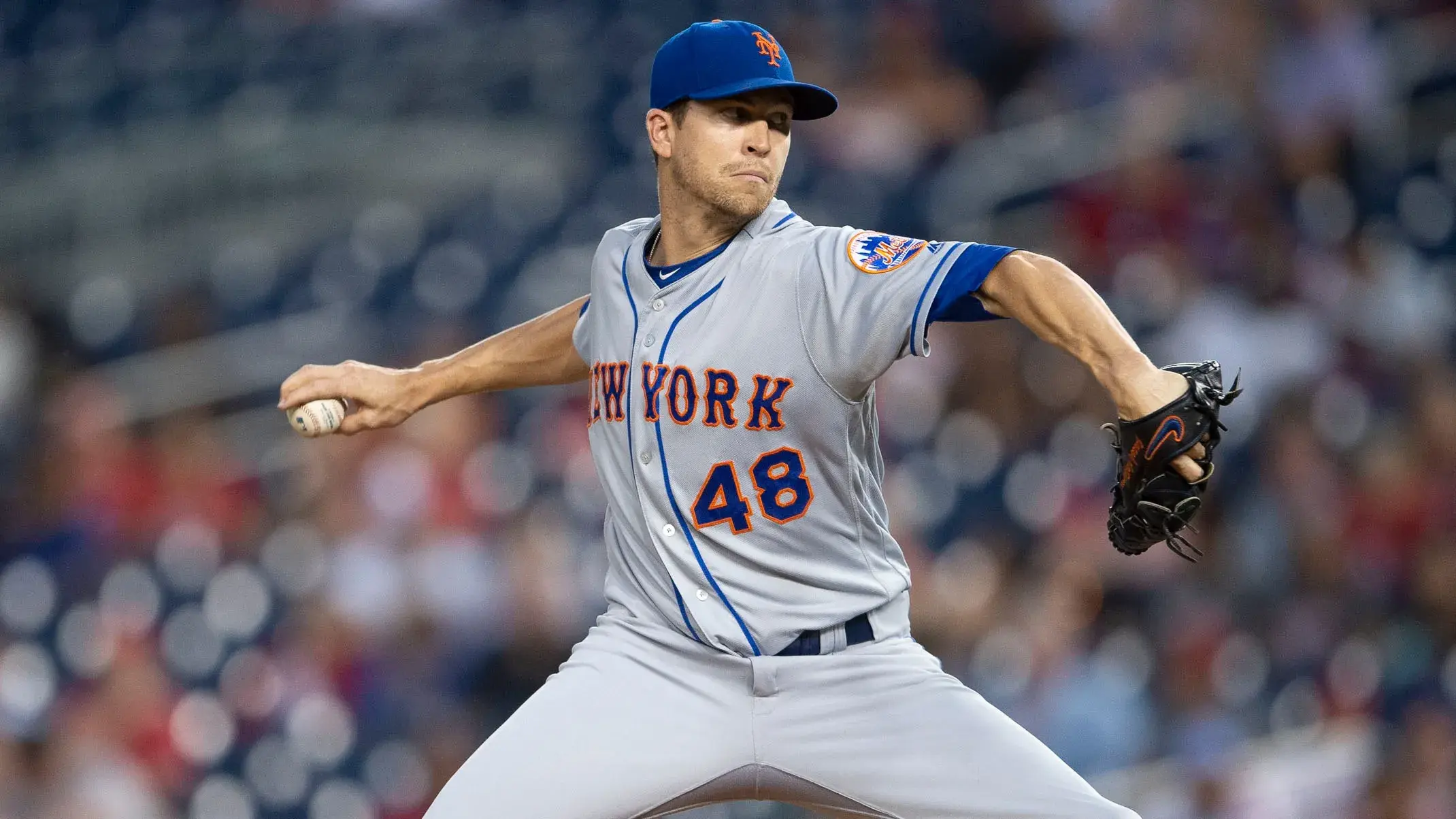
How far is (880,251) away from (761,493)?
43 cm

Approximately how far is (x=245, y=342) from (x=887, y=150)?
2.67 m

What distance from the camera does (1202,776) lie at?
4.88 meters

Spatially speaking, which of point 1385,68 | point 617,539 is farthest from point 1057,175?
point 617,539

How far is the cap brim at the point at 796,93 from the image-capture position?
8.24ft

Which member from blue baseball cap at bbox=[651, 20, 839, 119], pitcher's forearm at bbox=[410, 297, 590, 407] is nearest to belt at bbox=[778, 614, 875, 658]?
pitcher's forearm at bbox=[410, 297, 590, 407]

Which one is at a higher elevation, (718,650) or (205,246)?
(205,246)

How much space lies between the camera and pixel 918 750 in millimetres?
2365

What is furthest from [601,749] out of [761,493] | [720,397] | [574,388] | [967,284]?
[574,388]

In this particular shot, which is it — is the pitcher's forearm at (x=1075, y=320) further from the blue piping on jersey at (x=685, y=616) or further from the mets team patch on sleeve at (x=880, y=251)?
the blue piping on jersey at (x=685, y=616)

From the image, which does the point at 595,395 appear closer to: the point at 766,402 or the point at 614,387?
the point at 614,387

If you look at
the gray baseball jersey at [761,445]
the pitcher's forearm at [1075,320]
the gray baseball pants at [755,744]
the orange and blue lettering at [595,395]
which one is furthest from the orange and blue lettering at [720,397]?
the pitcher's forearm at [1075,320]

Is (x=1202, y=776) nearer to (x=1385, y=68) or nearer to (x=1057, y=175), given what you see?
(x=1057, y=175)

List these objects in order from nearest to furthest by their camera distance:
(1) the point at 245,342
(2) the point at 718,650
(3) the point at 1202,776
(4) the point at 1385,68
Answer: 1. (2) the point at 718,650
2. (3) the point at 1202,776
3. (1) the point at 245,342
4. (4) the point at 1385,68

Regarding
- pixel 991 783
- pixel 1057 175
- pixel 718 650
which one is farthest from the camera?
pixel 1057 175
